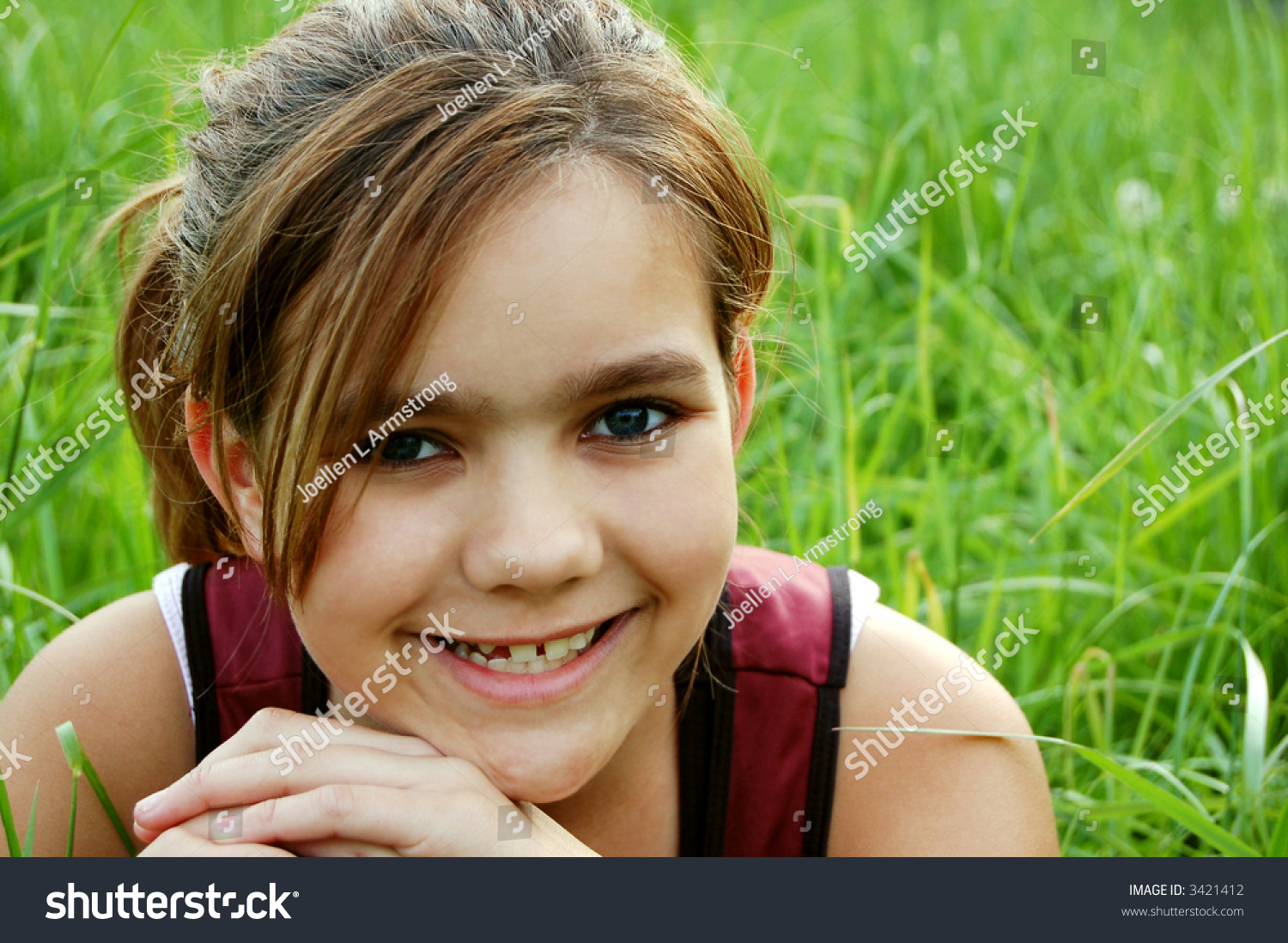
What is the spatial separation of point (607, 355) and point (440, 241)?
Result: 185 millimetres

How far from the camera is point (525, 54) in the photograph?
1321mm

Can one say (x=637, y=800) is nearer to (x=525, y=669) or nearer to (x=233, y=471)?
(x=525, y=669)

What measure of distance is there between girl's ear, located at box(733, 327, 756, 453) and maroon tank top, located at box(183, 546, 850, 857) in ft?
0.75

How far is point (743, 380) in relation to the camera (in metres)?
1.55

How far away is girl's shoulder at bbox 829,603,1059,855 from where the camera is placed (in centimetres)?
153

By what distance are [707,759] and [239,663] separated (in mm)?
614

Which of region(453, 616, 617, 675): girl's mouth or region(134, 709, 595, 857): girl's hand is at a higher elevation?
region(453, 616, 617, 675): girl's mouth

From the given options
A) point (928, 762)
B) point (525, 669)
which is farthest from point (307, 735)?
point (928, 762)

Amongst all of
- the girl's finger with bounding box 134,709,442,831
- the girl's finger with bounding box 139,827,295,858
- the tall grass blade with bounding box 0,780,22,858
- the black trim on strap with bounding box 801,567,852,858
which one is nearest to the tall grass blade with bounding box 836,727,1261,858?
the black trim on strap with bounding box 801,567,852,858

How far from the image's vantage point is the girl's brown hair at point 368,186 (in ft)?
3.77

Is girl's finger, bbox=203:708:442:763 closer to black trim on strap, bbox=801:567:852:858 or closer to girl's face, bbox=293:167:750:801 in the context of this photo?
girl's face, bbox=293:167:750:801

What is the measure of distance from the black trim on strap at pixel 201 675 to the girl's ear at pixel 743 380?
718 mm
